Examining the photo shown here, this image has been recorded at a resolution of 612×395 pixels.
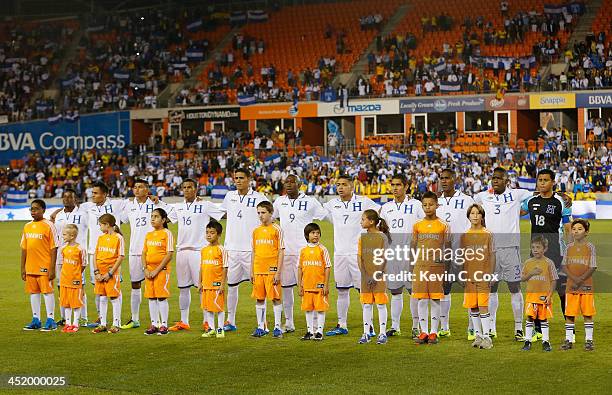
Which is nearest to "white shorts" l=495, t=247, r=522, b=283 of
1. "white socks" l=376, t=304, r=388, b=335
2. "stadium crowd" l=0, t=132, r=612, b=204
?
"white socks" l=376, t=304, r=388, b=335

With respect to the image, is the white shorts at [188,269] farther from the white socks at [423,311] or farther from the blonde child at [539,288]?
the blonde child at [539,288]

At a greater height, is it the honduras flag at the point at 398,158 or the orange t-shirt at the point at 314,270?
the honduras flag at the point at 398,158

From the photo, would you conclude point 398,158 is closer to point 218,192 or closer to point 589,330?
point 218,192

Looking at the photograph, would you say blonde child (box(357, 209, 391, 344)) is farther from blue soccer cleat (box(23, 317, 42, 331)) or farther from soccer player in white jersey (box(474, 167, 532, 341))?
blue soccer cleat (box(23, 317, 42, 331))

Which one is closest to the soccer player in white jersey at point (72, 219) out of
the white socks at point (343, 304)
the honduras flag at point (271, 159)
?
the white socks at point (343, 304)

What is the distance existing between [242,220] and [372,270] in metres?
1.98

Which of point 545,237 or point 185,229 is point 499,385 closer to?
point 545,237

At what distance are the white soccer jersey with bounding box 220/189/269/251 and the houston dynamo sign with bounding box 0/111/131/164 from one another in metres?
38.0

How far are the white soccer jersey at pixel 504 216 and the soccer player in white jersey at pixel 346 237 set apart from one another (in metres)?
1.42

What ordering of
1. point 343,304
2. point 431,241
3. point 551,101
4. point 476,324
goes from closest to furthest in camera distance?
point 476,324 < point 431,241 < point 343,304 < point 551,101

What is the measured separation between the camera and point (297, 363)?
10.3 m

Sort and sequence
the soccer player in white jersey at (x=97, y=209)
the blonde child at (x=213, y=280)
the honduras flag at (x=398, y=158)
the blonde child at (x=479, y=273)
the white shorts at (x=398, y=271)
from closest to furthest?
the blonde child at (x=479, y=273)
the white shorts at (x=398, y=271)
the blonde child at (x=213, y=280)
the soccer player in white jersey at (x=97, y=209)
the honduras flag at (x=398, y=158)

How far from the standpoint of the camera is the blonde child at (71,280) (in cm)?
1242

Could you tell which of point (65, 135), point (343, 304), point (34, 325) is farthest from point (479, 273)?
point (65, 135)
